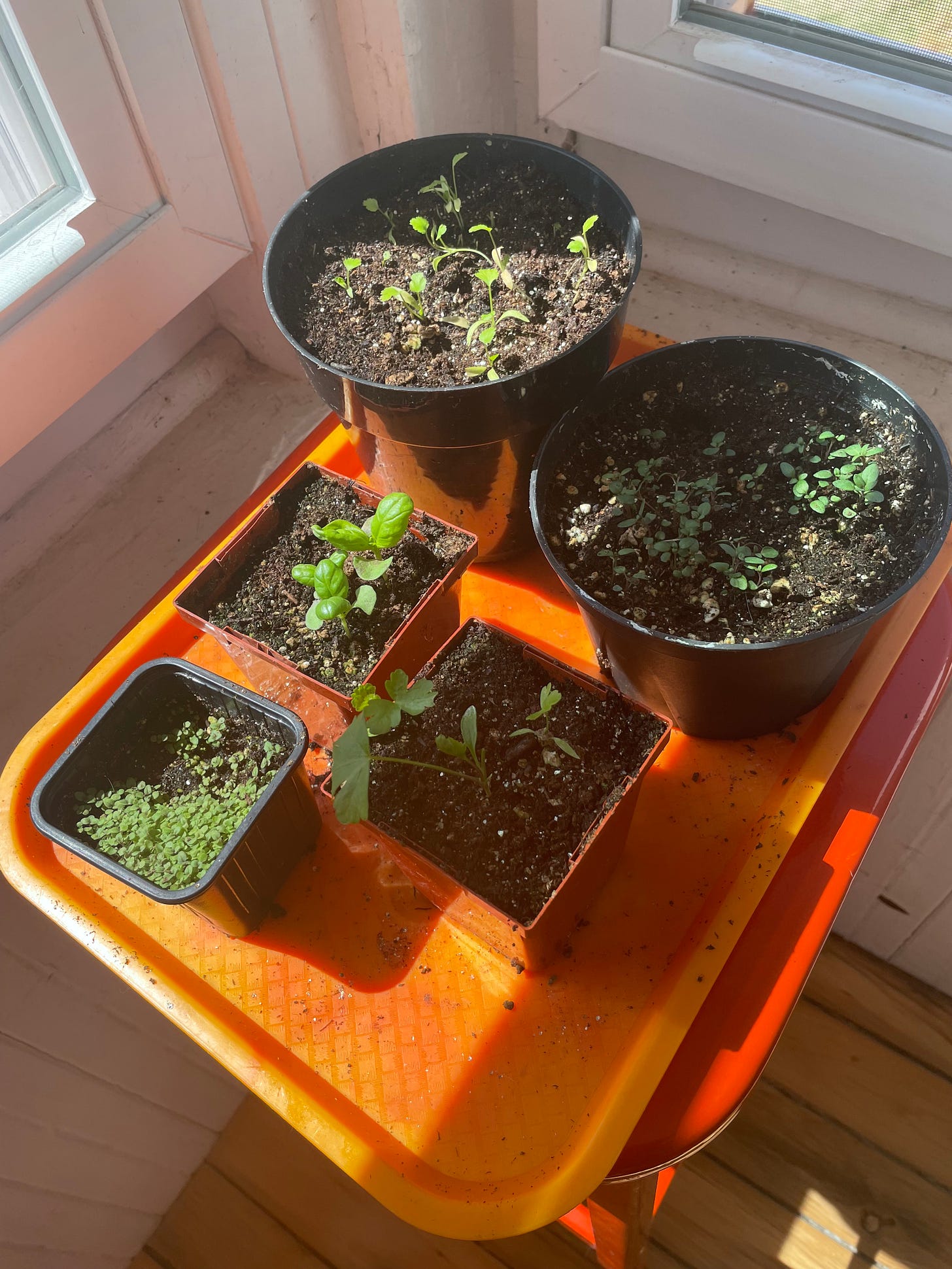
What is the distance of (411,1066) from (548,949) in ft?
0.46

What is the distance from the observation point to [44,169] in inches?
34.4

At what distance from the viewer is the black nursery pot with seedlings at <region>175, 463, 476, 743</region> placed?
809mm

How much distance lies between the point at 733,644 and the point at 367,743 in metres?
0.29

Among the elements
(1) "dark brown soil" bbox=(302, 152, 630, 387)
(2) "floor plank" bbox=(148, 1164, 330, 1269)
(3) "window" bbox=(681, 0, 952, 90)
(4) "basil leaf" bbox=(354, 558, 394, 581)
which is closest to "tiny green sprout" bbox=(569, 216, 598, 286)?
(1) "dark brown soil" bbox=(302, 152, 630, 387)

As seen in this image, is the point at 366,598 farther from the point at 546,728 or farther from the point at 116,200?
the point at 116,200

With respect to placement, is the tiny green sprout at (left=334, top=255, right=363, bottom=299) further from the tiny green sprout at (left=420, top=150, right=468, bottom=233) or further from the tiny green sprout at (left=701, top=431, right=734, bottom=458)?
the tiny green sprout at (left=701, top=431, right=734, bottom=458)

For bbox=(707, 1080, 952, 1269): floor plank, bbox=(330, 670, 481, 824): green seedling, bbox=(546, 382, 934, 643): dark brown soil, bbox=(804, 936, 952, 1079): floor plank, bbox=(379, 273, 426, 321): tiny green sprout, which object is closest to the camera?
bbox=(330, 670, 481, 824): green seedling

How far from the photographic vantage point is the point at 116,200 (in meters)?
0.91

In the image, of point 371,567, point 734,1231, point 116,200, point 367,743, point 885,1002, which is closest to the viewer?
point 367,743

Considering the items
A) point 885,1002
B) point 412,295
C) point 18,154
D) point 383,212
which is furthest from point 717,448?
point 885,1002

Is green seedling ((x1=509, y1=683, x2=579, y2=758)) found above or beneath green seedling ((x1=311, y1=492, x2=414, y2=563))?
beneath

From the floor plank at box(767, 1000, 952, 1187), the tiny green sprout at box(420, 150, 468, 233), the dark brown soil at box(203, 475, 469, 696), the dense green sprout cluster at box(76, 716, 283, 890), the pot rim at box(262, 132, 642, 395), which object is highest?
the pot rim at box(262, 132, 642, 395)

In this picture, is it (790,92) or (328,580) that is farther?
(790,92)

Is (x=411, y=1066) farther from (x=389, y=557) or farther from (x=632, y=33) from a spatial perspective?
(x=632, y=33)
